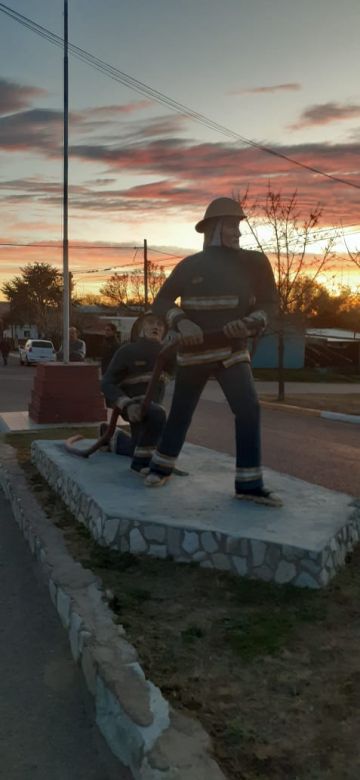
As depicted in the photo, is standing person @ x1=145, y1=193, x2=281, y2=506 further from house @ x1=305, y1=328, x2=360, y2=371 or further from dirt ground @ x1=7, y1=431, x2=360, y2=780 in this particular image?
house @ x1=305, y1=328, x2=360, y2=371

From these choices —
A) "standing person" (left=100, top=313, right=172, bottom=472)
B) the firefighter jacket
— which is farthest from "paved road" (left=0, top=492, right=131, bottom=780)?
the firefighter jacket

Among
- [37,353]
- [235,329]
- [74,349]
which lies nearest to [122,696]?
[235,329]

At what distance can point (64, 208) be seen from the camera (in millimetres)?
12117

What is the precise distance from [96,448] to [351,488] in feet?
8.74

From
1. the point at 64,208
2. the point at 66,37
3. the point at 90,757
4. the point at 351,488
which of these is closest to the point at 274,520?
the point at 90,757

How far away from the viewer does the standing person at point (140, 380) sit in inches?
237

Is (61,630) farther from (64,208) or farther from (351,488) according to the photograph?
(64,208)

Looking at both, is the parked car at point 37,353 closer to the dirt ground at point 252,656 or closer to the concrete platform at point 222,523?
the concrete platform at point 222,523

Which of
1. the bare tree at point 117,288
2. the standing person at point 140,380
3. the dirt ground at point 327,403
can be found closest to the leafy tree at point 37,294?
the bare tree at point 117,288

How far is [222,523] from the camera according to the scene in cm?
441

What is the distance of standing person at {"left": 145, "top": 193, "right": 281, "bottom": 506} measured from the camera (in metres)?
5.02

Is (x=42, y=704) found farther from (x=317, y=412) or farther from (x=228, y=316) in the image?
(x=317, y=412)

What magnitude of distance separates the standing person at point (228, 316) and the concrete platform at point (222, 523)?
0.35 meters

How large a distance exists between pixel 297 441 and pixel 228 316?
248 inches
